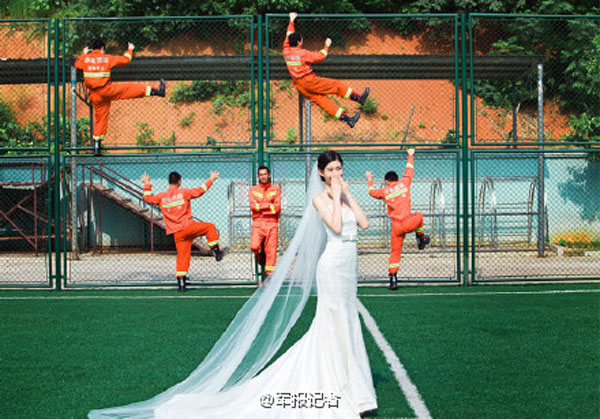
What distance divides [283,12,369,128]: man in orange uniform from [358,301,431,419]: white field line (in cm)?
463

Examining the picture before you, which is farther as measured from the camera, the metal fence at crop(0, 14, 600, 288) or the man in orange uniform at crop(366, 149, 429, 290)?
the metal fence at crop(0, 14, 600, 288)

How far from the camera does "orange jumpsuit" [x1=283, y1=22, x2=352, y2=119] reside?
11.7m

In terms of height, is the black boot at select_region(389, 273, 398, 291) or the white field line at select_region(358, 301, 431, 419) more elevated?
the black boot at select_region(389, 273, 398, 291)

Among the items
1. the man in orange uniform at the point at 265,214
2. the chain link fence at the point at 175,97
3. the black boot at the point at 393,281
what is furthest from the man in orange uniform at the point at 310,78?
the chain link fence at the point at 175,97

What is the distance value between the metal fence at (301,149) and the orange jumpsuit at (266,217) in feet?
2.41

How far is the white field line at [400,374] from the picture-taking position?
5.16 m

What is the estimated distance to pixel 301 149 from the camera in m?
13.6

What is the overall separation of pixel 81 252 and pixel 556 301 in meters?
13.9

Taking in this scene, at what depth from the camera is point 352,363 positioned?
17.0ft

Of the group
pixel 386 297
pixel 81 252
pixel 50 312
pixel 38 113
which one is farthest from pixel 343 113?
pixel 38 113

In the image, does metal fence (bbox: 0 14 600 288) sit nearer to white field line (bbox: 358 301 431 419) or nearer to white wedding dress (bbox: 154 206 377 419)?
white field line (bbox: 358 301 431 419)

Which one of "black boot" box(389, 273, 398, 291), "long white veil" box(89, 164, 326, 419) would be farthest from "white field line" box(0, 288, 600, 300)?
"long white veil" box(89, 164, 326, 419)

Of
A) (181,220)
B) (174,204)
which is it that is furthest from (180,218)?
(174,204)

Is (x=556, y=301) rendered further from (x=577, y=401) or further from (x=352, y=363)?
(x=352, y=363)
